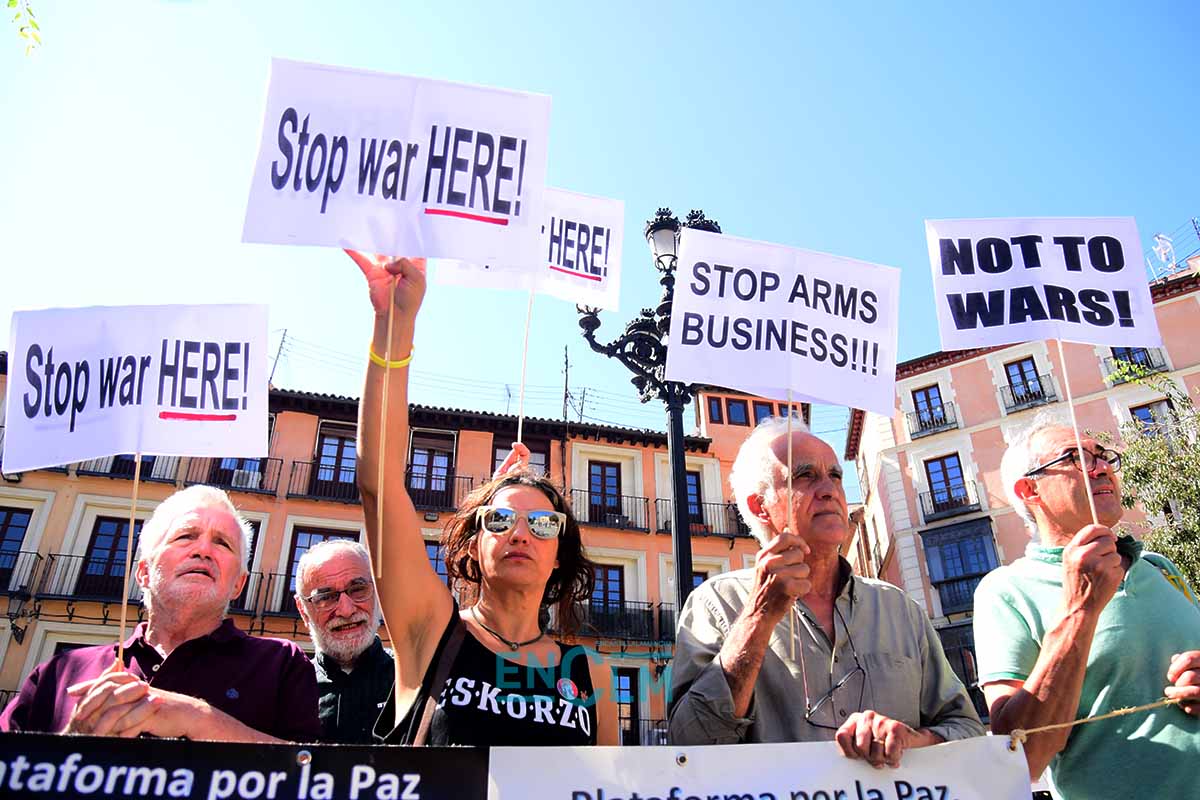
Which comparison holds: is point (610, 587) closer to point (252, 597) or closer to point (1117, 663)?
point (252, 597)

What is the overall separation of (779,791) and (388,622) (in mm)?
1120

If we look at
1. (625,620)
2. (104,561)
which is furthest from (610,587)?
(104,561)

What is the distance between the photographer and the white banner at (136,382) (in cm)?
292

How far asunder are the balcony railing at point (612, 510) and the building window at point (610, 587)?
1223mm

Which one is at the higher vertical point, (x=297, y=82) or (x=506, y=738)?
(x=297, y=82)

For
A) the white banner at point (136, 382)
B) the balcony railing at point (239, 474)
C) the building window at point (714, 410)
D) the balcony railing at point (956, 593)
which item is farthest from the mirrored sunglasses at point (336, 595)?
the balcony railing at point (956, 593)

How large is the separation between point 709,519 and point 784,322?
22.0 metres

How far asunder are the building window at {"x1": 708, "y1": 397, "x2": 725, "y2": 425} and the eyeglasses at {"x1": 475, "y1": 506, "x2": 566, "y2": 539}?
80.1 feet

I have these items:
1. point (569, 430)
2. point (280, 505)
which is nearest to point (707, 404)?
point (569, 430)

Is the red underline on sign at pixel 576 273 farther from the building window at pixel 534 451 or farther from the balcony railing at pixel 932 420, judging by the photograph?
the balcony railing at pixel 932 420

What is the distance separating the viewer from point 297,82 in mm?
2748

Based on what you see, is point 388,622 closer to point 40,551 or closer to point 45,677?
point 45,677

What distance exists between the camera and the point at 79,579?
63.8 ft

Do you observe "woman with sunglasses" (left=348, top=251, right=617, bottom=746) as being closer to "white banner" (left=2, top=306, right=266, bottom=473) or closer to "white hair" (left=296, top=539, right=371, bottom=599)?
"white banner" (left=2, top=306, right=266, bottom=473)
